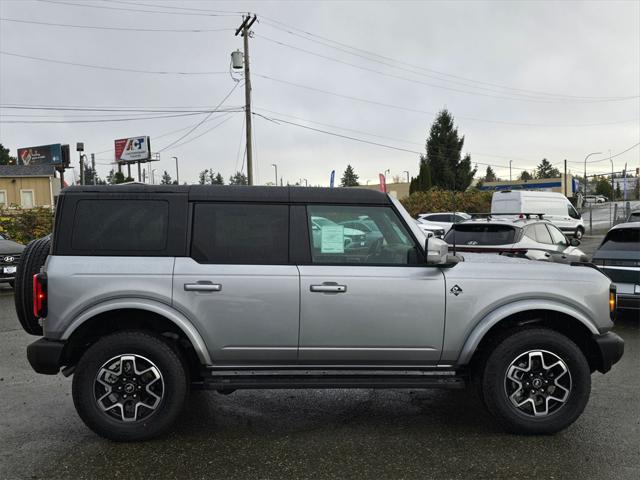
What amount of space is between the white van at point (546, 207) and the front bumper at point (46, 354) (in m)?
27.4

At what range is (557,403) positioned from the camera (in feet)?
13.2

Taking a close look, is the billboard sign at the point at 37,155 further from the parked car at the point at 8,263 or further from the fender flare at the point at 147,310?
the fender flare at the point at 147,310

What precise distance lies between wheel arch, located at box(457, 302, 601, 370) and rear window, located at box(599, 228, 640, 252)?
14.3ft

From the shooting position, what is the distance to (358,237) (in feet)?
13.4

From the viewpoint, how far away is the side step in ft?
12.8

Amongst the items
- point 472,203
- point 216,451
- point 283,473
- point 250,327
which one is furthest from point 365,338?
point 472,203

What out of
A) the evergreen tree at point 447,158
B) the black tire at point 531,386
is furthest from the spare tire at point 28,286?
the evergreen tree at point 447,158

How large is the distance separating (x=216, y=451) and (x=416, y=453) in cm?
141

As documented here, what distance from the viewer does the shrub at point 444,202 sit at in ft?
134

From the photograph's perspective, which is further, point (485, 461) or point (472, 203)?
point (472, 203)

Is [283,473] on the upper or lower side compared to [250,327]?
lower

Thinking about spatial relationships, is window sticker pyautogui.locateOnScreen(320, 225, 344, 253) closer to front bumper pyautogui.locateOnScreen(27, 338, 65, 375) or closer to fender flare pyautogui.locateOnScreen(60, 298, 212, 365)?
fender flare pyautogui.locateOnScreen(60, 298, 212, 365)

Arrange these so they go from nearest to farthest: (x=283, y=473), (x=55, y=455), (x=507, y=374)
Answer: (x=283, y=473)
(x=55, y=455)
(x=507, y=374)

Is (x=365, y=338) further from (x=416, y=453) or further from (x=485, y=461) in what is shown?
(x=485, y=461)
